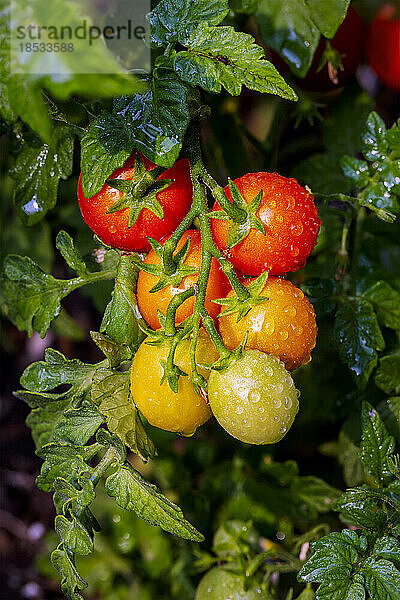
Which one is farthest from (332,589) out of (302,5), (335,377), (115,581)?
(115,581)

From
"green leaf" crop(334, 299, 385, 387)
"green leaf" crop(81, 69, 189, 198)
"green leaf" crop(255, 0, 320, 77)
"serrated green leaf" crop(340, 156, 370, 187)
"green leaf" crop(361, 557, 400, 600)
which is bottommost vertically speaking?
"green leaf" crop(361, 557, 400, 600)

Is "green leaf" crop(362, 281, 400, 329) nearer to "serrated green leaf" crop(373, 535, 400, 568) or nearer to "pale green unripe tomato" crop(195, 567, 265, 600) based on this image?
"serrated green leaf" crop(373, 535, 400, 568)

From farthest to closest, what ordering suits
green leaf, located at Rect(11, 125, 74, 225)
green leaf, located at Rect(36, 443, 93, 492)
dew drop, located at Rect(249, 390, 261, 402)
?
green leaf, located at Rect(11, 125, 74, 225)
green leaf, located at Rect(36, 443, 93, 492)
dew drop, located at Rect(249, 390, 261, 402)

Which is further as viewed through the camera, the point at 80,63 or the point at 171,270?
the point at 171,270

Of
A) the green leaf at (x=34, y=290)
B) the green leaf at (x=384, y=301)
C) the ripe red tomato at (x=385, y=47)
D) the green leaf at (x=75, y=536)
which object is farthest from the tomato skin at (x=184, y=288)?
the ripe red tomato at (x=385, y=47)

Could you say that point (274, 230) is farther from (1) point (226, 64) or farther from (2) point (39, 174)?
(2) point (39, 174)

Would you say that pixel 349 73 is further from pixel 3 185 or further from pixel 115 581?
pixel 115 581

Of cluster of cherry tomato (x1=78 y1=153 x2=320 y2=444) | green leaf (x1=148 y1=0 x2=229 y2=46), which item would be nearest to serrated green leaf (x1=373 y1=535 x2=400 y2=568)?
A: cluster of cherry tomato (x1=78 y1=153 x2=320 y2=444)
